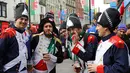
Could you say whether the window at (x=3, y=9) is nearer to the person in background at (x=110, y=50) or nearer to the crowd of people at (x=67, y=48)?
the crowd of people at (x=67, y=48)

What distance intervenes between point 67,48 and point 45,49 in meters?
0.41

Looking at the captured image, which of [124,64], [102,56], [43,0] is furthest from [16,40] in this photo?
[43,0]

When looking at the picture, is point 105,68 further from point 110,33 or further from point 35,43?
point 35,43

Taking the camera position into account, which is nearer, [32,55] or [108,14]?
[108,14]

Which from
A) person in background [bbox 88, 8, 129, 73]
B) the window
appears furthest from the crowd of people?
the window

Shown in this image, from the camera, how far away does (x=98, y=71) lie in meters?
3.33

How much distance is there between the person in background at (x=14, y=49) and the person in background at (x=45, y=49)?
33cm

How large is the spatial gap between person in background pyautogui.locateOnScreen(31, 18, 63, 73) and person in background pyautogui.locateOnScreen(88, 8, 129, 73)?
4.85ft

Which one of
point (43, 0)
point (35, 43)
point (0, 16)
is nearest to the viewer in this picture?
point (35, 43)

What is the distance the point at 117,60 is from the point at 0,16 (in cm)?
3681

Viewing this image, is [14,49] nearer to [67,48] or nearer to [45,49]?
[45,49]

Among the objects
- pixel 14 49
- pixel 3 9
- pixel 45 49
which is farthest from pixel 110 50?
pixel 3 9

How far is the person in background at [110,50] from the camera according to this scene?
126 inches

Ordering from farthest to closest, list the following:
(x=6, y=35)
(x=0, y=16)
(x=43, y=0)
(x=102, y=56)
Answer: (x=43, y=0) → (x=0, y=16) → (x=6, y=35) → (x=102, y=56)
